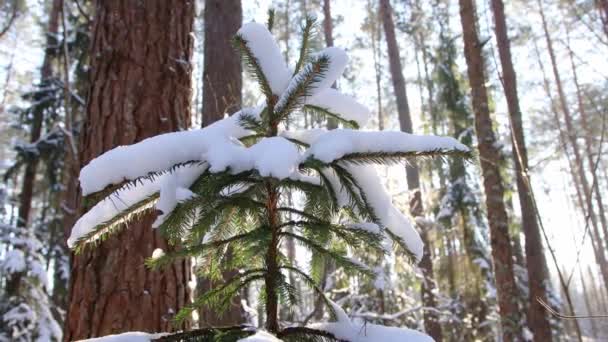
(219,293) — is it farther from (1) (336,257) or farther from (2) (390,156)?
(2) (390,156)

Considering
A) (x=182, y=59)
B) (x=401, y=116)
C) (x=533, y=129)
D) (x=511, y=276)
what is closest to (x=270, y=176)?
(x=182, y=59)

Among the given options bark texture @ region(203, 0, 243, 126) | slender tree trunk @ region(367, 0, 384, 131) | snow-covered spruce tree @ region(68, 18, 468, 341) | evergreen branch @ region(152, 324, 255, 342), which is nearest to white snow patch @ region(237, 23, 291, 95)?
snow-covered spruce tree @ region(68, 18, 468, 341)

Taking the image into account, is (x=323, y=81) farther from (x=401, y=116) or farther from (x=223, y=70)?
(x=401, y=116)

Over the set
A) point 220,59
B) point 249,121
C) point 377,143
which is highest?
point 220,59

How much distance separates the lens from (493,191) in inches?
230

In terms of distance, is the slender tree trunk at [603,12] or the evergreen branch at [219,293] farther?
the slender tree trunk at [603,12]

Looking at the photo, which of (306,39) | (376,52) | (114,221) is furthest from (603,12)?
Answer: (376,52)

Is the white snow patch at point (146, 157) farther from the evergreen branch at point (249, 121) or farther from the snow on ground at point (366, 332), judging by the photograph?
the snow on ground at point (366, 332)

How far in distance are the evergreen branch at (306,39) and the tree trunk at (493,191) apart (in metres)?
4.74

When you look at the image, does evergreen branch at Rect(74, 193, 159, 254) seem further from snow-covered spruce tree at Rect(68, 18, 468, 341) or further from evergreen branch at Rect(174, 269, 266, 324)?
evergreen branch at Rect(174, 269, 266, 324)

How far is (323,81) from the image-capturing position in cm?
106

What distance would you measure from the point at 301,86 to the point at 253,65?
0.14 m

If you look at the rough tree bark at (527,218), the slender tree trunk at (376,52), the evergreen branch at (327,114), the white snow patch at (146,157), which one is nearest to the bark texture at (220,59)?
the evergreen branch at (327,114)

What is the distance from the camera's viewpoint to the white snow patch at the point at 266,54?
109cm
